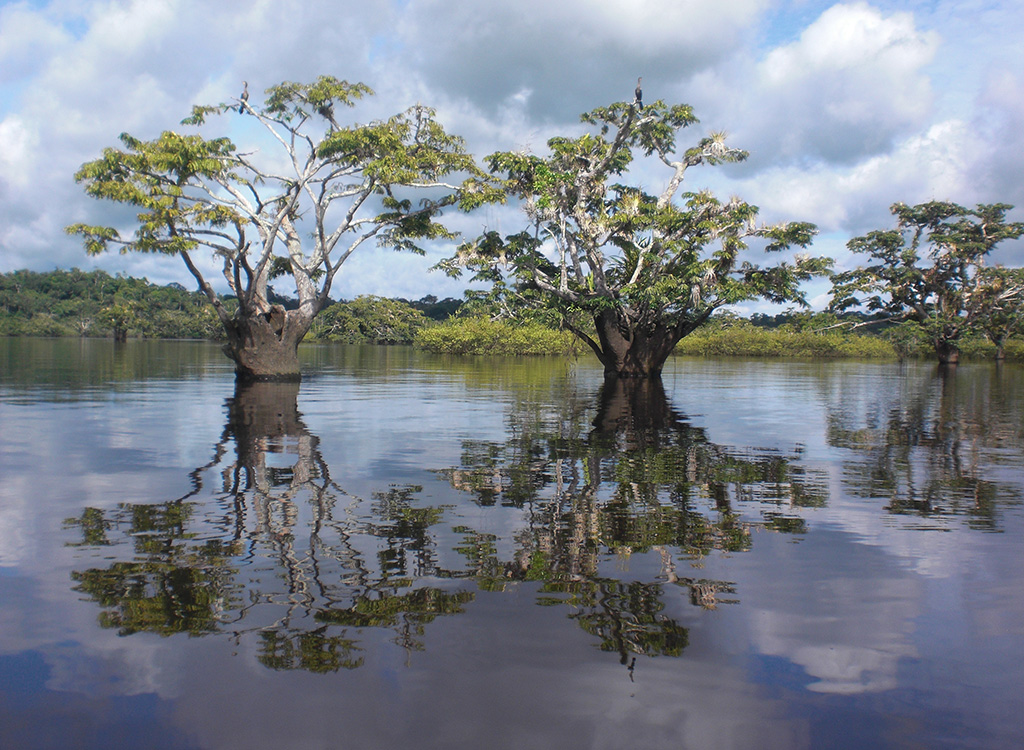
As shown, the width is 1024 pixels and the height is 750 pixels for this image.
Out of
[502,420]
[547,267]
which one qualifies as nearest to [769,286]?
[547,267]

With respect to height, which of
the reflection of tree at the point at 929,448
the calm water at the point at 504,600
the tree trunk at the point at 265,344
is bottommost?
the calm water at the point at 504,600

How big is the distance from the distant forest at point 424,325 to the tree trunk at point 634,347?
2.87 meters

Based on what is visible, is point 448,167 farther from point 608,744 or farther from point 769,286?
point 608,744

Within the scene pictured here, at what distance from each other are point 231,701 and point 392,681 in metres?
0.70

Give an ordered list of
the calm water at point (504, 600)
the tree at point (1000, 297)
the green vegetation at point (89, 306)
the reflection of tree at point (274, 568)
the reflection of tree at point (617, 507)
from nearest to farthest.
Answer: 1. the calm water at point (504, 600)
2. the reflection of tree at point (274, 568)
3. the reflection of tree at point (617, 507)
4. the tree at point (1000, 297)
5. the green vegetation at point (89, 306)

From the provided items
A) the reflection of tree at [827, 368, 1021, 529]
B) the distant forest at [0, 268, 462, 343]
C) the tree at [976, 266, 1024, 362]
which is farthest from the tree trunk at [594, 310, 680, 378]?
the distant forest at [0, 268, 462, 343]

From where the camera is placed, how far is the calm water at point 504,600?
3.08 meters

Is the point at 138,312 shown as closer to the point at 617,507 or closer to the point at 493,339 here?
the point at 493,339

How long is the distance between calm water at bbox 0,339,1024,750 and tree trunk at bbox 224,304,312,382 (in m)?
15.2

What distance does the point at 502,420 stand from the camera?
45.5 feet

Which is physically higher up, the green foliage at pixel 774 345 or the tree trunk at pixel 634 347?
the green foliage at pixel 774 345

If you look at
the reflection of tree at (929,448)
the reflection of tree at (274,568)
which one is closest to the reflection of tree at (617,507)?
the reflection of tree at (274,568)

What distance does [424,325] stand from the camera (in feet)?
273

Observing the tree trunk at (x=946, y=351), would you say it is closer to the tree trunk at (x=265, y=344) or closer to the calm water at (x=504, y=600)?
the tree trunk at (x=265, y=344)
